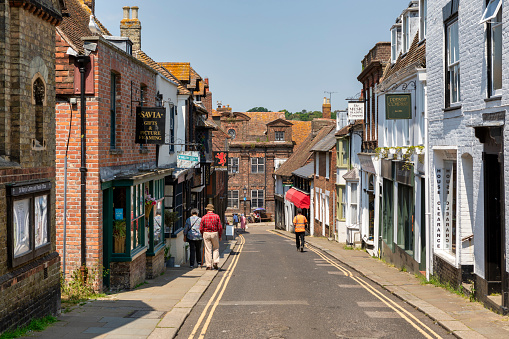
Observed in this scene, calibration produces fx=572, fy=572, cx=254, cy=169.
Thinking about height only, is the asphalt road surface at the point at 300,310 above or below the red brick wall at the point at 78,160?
below

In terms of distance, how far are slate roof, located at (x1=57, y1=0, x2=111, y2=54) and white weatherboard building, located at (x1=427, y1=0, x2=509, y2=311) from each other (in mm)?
8537

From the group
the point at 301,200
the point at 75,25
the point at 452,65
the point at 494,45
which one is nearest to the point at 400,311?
the point at 494,45

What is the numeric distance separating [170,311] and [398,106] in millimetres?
10157

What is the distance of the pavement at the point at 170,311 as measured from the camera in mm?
9320

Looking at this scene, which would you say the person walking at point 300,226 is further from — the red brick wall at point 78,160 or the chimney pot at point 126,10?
the red brick wall at point 78,160

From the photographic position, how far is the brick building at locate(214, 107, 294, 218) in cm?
7081

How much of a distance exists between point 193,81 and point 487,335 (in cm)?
2331

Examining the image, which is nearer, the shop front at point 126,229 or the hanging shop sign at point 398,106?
the shop front at point 126,229

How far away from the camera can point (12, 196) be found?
8602 mm

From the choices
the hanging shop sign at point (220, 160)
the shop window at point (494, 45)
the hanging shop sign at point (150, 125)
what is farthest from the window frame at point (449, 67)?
the hanging shop sign at point (220, 160)

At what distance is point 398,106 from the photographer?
17.8 m

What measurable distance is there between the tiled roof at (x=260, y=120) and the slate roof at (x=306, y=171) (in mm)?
23136

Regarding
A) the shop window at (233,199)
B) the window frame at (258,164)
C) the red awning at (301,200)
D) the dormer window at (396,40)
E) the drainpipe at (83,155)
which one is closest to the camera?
the drainpipe at (83,155)

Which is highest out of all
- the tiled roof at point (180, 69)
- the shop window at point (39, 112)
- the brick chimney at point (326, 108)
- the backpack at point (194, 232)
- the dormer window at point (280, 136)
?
the brick chimney at point (326, 108)
